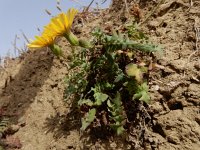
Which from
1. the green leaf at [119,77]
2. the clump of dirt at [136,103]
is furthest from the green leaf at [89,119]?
the green leaf at [119,77]

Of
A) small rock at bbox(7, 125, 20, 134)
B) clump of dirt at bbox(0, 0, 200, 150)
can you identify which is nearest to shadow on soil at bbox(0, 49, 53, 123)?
clump of dirt at bbox(0, 0, 200, 150)

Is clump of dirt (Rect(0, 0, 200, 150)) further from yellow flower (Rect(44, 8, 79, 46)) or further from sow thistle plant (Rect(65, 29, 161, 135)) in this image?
yellow flower (Rect(44, 8, 79, 46))

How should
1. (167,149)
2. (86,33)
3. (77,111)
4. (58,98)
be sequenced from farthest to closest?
1. (86,33)
2. (58,98)
3. (77,111)
4. (167,149)

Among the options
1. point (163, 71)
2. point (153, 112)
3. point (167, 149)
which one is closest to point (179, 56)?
point (163, 71)

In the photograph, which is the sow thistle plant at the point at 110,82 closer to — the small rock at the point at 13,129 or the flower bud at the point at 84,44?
the flower bud at the point at 84,44

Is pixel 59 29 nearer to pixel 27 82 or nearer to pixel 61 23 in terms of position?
pixel 61 23

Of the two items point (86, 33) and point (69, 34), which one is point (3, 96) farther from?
point (69, 34)
